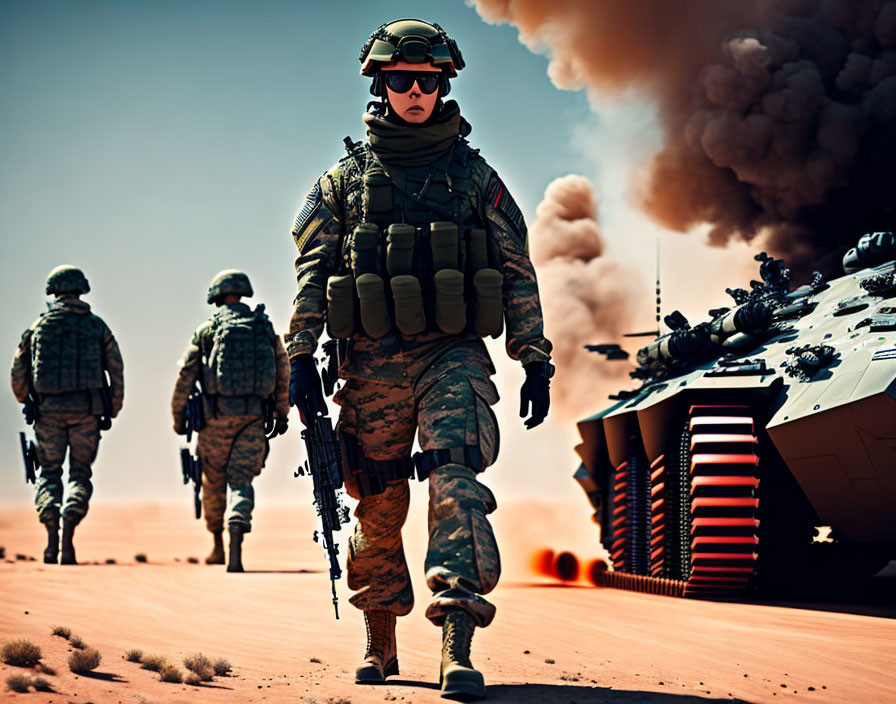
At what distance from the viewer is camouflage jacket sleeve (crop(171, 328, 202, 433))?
13.2 meters

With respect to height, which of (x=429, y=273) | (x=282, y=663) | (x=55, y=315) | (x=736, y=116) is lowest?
(x=282, y=663)

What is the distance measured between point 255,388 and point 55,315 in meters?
2.28

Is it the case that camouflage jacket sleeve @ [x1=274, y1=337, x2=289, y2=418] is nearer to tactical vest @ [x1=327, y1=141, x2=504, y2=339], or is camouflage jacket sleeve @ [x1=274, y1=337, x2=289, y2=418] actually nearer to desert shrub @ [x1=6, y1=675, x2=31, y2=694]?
tactical vest @ [x1=327, y1=141, x2=504, y2=339]

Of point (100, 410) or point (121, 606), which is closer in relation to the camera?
point (121, 606)

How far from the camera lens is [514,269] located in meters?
5.65

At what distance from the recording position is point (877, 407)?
9000mm

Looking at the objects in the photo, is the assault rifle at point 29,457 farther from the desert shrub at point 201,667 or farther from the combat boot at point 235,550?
the desert shrub at point 201,667

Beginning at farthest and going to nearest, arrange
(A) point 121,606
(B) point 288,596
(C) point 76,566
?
(C) point 76,566, (B) point 288,596, (A) point 121,606

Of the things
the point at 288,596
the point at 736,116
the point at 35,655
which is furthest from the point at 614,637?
the point at 736,116

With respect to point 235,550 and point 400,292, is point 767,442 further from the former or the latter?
point 400,292

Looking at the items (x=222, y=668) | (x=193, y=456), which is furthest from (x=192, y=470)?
(x=222, y=668)

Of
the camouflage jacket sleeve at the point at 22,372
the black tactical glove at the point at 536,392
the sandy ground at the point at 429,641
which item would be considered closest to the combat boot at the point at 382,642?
the sandy ground at the point at 429,641

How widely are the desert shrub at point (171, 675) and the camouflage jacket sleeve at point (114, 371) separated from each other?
8.34 meters

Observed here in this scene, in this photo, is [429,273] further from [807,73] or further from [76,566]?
[807,73]
